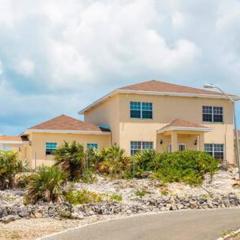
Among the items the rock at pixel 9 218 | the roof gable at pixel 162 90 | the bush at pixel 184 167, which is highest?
Answer: the roof gable at pixel 162 90

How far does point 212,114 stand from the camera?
4650cm

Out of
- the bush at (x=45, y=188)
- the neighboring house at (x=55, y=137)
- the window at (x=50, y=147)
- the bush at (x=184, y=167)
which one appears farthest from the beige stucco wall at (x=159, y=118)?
the bush at (x=45, y=188)

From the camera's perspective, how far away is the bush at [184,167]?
34.0 meters

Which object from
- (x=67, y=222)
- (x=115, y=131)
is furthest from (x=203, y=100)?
(x=67, y=222)

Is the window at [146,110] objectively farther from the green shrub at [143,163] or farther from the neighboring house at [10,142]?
the neighboring house at [10,142]

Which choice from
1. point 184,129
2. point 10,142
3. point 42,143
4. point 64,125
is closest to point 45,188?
point 42,143

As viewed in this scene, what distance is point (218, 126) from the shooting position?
46.5m

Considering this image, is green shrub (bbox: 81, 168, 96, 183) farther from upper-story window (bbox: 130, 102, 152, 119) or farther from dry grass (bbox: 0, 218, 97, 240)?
upper-story window (bbox: 130, 102, 152, 119)

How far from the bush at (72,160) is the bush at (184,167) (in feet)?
14.5

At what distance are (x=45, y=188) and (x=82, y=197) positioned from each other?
1.94 meters

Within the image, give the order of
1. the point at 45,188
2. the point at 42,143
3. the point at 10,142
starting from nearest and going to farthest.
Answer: the point at 45,188 < the point at 42,143 < the point at 10,142

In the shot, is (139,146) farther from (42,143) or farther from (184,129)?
(42,143)

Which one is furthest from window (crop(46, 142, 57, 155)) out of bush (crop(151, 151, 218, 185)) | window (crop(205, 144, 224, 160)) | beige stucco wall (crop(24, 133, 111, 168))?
window (crop(205, 144, 224, 160))

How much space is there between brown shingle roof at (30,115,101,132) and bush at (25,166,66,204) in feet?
50.7
